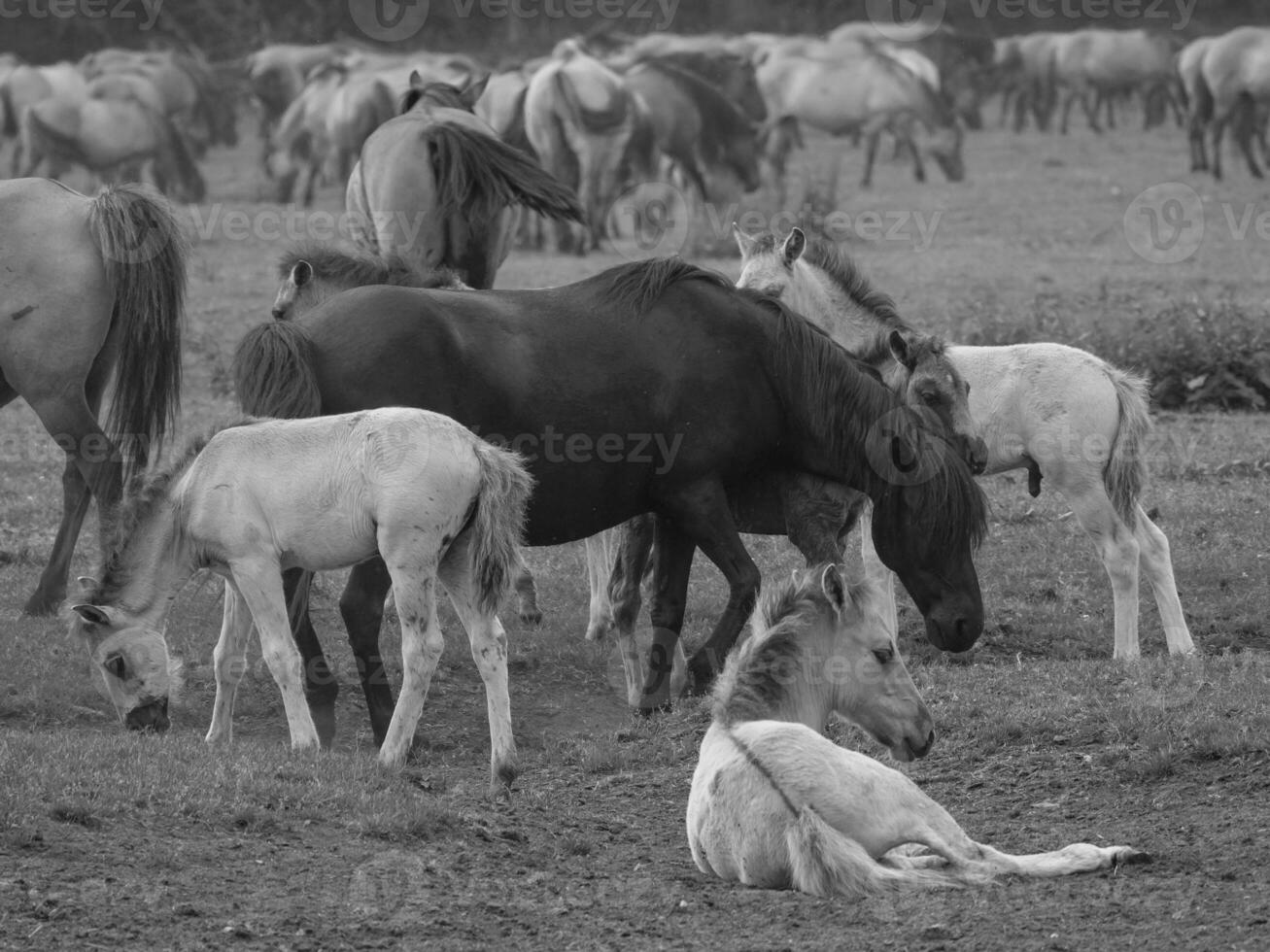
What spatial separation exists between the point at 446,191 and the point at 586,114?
42.7 feet

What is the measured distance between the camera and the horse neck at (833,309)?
29.6 ft

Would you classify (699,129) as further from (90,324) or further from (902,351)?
(902,351)

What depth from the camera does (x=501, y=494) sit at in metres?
6.75

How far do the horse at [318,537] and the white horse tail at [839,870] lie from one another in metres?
1.73

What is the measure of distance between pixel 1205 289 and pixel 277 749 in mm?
13203

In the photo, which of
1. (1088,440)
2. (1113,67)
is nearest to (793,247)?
(1088,440)

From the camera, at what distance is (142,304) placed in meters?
8.88

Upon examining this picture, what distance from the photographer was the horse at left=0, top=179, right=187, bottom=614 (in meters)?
8.82

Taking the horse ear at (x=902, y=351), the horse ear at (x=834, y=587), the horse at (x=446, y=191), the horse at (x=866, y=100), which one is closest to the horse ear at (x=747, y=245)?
the horse at (x=446, y=191)

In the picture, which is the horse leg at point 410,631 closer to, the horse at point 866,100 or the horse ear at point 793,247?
the horse ear at point 793,247

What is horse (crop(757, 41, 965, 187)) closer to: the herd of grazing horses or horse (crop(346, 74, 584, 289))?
horse (crop(346, 74, 584, 289))

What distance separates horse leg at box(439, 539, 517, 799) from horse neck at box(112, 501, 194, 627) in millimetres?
973

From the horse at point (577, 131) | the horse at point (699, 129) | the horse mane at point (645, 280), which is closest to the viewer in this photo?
the horse mane at point (645, 280)

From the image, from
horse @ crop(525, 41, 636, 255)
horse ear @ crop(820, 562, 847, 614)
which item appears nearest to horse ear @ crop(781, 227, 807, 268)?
horse ear @ crop(820, 562, 847, 614)
